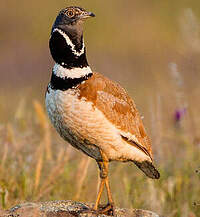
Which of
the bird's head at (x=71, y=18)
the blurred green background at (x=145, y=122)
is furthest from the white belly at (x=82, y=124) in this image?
the blurred green background at (x=145, y=122)

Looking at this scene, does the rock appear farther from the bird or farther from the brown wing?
the brown wing

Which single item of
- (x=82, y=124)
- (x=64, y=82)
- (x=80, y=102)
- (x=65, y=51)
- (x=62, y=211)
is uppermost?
(x=65, y=51)

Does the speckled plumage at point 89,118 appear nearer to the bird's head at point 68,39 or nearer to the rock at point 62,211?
the bird's head at point 68,39

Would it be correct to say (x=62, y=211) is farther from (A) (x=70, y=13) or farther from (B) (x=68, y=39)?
(A) (x=70, y=13)

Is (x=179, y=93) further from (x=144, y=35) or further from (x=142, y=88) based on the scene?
(x=144, y=35)

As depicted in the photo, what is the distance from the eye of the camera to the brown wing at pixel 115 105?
208 inches

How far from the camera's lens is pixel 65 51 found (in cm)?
527

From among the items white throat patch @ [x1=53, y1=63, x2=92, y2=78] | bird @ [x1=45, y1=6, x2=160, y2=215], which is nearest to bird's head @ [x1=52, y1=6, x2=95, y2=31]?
bird @ [x1=45, y1=6, x2=160, y2=215]

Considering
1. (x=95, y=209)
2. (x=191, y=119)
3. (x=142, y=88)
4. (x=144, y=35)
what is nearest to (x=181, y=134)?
(x=191, y=119)

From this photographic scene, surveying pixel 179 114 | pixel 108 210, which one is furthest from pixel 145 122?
pixel 108 210

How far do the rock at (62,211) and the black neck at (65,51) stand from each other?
1.08 metres

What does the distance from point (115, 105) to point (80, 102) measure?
41 cm

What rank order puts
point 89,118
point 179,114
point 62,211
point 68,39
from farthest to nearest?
point 179,114 < point 68,39 < point 89,118 < point 62,211

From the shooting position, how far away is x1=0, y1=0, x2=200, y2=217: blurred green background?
6.39 metres
